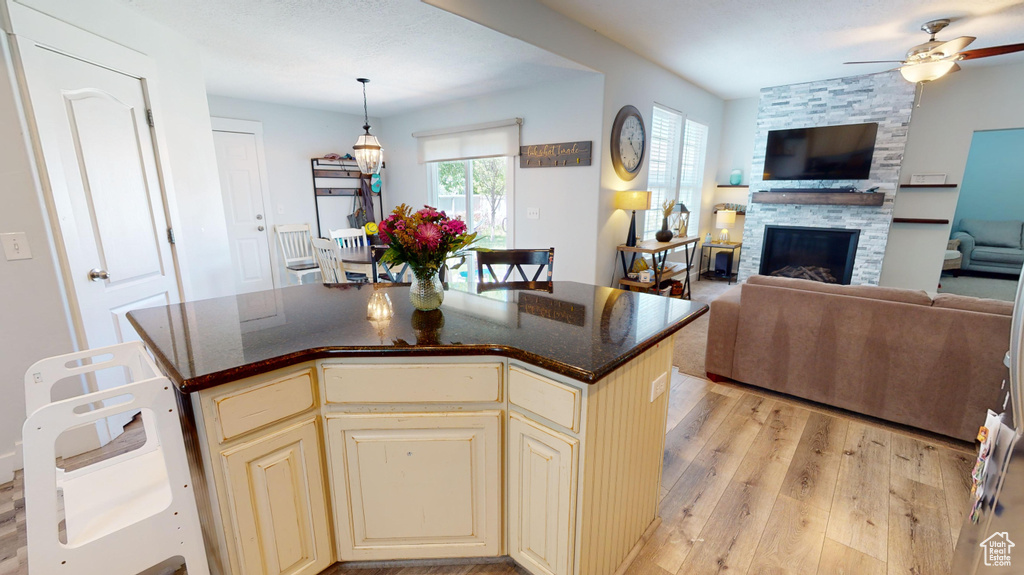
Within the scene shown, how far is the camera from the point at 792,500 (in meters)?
1.90

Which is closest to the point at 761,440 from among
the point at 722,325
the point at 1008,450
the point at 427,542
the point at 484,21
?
the point at 722,325

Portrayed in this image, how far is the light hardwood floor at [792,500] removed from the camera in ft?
5.19

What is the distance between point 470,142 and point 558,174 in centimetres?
127

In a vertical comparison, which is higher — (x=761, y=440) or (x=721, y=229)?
(x=721, y=229)

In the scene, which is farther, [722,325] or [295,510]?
[722,325]

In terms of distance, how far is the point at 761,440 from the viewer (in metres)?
2.34

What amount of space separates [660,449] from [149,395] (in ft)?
5.47

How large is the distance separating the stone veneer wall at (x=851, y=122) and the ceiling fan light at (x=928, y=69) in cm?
169

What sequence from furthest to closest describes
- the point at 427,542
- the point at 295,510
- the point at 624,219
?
the point at 624,219 → the point at 427,542 → the point at 295,510

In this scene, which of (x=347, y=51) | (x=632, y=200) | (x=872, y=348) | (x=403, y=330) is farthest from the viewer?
(x=632, y=200)

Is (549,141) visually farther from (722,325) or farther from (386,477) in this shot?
(386,477)

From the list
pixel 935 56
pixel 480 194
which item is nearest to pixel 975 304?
pixel 935 56

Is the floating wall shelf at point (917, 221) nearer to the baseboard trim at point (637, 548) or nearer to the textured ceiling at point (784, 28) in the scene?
Result: the textured ceiling at point (784, 28)

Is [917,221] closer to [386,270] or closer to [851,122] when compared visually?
[851,122]
